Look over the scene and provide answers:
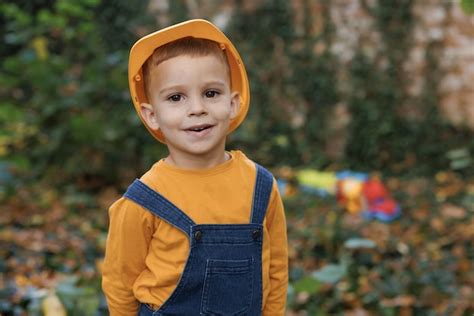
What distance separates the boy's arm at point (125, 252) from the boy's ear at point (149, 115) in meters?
0.21

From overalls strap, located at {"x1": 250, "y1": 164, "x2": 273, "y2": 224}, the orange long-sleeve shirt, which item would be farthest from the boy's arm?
overalls strap, located at {"x1": 250, "y1": 164, "x2": 273, "y2": 224}

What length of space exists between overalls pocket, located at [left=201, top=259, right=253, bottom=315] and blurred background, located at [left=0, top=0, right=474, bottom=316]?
1.13 meters

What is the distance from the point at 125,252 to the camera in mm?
1864

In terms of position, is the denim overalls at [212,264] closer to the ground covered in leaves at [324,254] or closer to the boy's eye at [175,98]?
the boy's eye at [175,98]

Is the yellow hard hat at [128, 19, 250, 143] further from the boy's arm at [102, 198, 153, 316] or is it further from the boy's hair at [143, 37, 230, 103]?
the boy's arm at [102, 198, 153, 316]

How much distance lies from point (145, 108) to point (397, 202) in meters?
3.83

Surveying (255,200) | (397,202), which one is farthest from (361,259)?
(255,200)

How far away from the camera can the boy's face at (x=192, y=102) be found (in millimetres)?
1787

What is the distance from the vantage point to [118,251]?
1872 mm

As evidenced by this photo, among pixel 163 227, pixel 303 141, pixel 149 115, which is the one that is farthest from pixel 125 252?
pixel 303 141

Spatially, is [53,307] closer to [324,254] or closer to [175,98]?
[175,98]

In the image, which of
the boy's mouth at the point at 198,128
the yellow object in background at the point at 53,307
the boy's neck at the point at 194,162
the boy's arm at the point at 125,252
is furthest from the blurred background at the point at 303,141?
the boy's mouth at the point at 198,128

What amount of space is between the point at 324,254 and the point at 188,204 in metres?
2.52

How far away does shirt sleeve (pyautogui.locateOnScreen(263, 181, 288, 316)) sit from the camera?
6.58ft
